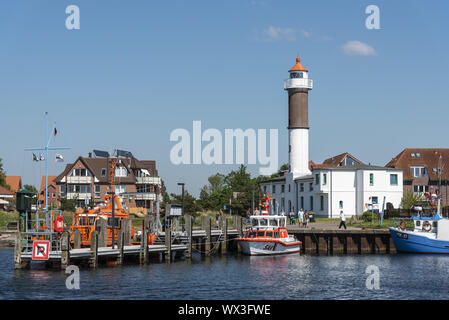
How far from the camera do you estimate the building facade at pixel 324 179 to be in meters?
86.6

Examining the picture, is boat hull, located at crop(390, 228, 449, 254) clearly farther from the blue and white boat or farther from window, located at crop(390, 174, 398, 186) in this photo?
window, located at crop(390, 174, 398, 186)

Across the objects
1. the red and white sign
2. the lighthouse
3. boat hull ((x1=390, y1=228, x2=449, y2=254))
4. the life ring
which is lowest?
boat hull ((x1=390, y1=228, x2=449, y2=254))

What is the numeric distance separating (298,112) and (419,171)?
20315mm

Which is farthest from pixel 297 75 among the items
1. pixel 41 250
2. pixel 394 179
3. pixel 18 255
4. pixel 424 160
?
pixel 41 250

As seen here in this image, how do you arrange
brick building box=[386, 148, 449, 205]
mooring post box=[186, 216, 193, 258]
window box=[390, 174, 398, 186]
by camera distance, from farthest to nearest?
brick building box=[386, 148, 449, 205] < window box=[390, 174, 398, 186] < mooring post box=[186, 216, 193, 258]

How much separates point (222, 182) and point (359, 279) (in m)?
119

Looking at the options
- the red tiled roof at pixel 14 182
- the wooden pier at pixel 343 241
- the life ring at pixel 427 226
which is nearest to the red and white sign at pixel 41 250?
the wooden pier at pixel 343 241

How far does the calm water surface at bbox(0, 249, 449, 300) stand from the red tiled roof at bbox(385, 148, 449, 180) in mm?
45576

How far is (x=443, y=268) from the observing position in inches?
1951

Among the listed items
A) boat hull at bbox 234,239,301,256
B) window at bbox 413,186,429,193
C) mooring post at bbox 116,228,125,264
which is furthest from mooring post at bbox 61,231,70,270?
window at bbox 413,186,429,193

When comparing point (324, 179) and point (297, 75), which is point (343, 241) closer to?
point (324, 179)

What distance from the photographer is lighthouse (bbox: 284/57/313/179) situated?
299ft
